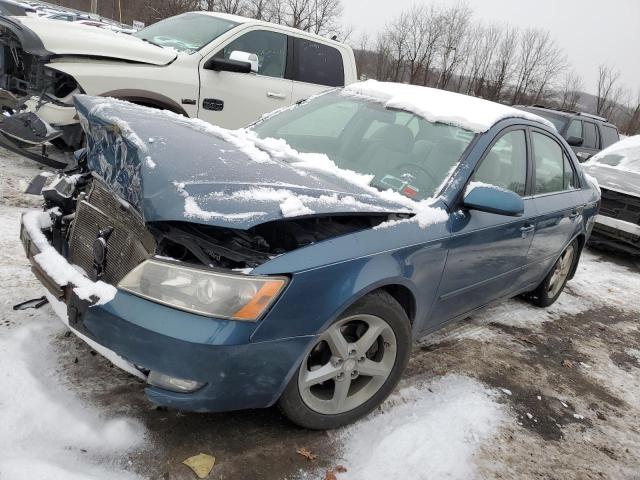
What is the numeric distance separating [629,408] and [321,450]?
228cm

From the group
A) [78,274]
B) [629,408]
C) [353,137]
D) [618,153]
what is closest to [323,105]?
[353,137]

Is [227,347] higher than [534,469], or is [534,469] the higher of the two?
[227,347]

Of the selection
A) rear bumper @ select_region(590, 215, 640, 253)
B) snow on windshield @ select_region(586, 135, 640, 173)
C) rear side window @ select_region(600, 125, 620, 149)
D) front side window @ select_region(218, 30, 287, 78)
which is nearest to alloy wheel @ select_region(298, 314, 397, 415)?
front side window @ select_region(218, 30, 287, 78)

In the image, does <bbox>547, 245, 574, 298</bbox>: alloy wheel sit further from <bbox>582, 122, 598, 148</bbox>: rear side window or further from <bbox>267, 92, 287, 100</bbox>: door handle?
<bbox>582, 122, 598, 148</bbox>: rear side window

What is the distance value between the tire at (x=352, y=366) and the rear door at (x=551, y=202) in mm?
1758

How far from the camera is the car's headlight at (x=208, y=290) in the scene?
1.97m

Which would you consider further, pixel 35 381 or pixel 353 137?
pixel 353 137

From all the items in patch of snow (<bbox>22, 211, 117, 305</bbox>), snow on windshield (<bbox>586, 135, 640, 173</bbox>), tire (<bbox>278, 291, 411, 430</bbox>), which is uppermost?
snow on windshield (<bbox>586, 135, 640, 173</bbox>)

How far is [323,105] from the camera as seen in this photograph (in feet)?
12.3

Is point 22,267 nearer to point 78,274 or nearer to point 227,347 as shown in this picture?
point 78,274

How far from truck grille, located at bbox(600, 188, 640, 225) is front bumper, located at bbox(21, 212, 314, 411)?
21.6 ft

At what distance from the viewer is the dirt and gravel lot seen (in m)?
2.15

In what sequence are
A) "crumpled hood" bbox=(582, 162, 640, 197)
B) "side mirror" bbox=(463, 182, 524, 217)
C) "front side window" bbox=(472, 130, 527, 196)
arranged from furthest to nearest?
"crumpled hood" bbox=(582, 162, 640, 197) → "front side window" bbox=(472, 130, 527, 196) → "side mirror" bbox=(463, 182, 524, 217)

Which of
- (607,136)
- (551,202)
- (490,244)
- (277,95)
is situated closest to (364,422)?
(490,244)
